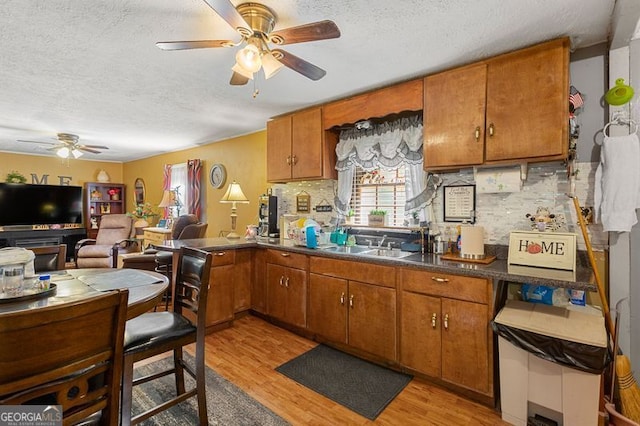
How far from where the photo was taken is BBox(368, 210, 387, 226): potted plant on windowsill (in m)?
3.09

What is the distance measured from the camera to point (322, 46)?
212cm

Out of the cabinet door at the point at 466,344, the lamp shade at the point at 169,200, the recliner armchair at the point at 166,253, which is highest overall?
the lamp shade at the point at 169,200

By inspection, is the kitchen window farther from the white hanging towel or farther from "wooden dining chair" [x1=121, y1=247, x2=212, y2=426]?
"wooden dining chair" [x1=121, y1=247, x2=212, y2=426]

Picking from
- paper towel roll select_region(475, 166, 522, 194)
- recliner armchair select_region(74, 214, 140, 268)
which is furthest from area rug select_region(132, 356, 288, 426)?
recliner armchair select_region(74, 214, 140, 268)

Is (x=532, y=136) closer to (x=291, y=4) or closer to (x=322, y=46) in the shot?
(x=322, y=46)

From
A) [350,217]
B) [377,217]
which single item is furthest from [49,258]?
[377,217]

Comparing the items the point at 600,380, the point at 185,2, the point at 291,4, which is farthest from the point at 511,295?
the point at 185,2

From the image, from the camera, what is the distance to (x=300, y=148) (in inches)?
134

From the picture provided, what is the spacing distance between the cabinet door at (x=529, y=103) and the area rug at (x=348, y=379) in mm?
1772

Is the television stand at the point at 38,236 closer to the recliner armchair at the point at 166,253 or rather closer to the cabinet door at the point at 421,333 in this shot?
the recliner armchair at the point at 166,253

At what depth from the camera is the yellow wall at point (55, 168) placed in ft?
20.3

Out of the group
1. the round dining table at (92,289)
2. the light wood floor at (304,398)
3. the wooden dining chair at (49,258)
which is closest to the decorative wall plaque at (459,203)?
the light wood floor at (304,398)

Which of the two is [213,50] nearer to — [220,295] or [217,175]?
[220,295]

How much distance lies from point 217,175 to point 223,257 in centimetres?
232
